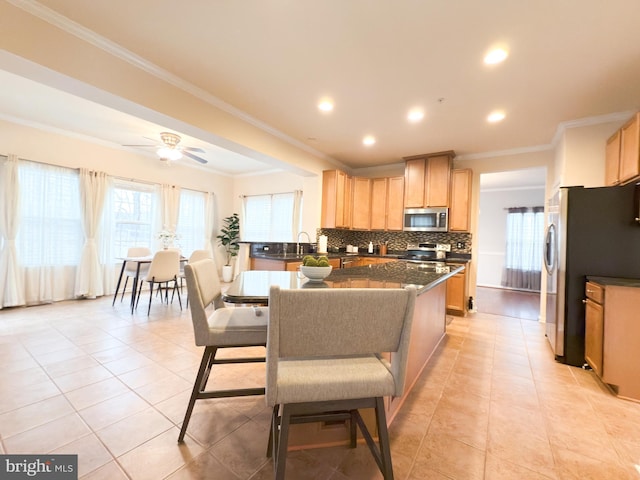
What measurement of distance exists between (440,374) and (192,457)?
→ 194 centimetres

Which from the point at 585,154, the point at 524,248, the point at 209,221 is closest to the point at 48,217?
the point at 209,221

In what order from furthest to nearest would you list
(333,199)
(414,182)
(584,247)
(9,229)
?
(333,199), (414,182), (9,229), (584,247)

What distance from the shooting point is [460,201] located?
4359 mm

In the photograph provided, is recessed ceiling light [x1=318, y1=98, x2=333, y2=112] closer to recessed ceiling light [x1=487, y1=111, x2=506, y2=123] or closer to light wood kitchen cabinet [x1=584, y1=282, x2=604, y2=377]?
recessed ceiling light [x1=487, y1=111, x2=506, y2=123]

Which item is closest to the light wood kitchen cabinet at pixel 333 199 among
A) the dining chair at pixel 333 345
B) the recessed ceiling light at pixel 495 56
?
the recessed ceiling light at pixel 495 56

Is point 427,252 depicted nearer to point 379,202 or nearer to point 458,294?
point 458,294

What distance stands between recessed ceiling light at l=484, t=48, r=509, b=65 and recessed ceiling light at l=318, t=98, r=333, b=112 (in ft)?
4.67

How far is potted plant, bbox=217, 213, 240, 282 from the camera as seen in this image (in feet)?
21.6

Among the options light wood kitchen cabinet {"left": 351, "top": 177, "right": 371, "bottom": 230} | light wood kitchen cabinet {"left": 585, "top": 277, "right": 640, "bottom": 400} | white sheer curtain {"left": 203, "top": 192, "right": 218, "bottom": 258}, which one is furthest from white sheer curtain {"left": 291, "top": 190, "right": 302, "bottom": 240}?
light wood kitchen cabinet {"left": 585, "top": 277, "right": 640, "bottom": 400}

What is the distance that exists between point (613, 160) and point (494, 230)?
4769 millimetres

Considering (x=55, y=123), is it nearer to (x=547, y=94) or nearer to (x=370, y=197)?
(x=370, y=197)

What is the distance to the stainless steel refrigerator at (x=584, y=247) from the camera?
7.67 ft

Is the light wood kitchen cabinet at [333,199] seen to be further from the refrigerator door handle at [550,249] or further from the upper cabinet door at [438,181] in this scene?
the refrigerator door handle at [550,249]

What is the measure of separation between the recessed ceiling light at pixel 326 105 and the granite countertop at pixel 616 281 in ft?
9.54
